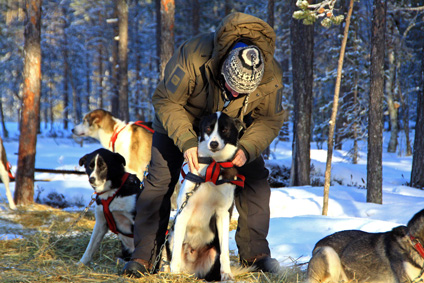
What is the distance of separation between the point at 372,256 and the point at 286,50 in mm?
20379

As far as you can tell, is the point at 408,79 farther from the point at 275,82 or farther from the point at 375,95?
the point at 275,82

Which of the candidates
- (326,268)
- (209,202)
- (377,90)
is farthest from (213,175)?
(377,90)

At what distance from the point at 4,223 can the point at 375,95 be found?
6.77 meters

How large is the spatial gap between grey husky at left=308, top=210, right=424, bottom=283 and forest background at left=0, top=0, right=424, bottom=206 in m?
4.19

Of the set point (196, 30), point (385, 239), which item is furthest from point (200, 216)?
point (196, 30)

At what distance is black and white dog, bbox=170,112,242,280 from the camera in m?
3.35

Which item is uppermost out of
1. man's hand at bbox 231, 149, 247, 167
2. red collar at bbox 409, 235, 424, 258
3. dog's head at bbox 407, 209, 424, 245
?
man's hand at bbox 231, 149, 247, 167

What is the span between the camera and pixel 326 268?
316cm

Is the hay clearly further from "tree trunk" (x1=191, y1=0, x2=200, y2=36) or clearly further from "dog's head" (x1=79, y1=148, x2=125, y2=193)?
"tree trunk" (x1=191, y1=0, x2=200, y2=36)

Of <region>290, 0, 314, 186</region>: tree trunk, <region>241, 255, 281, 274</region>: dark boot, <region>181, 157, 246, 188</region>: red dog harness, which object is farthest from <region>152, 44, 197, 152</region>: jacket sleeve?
<region>290, 0, 314, 186</region>: tree trunk

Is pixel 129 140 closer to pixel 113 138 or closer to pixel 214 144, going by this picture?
pixel 113 138

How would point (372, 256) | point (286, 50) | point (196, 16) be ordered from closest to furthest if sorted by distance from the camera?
point (372, 256)
point (286, 50)
point (196, 16)

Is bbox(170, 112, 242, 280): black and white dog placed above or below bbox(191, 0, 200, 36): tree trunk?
below

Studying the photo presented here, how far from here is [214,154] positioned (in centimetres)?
344
